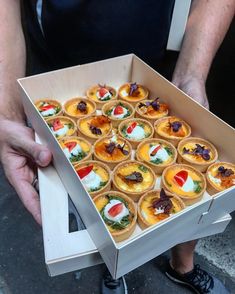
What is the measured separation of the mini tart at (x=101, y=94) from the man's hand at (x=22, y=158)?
0.36 m

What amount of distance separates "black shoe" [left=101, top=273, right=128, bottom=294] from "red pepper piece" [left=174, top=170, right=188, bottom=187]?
2.72 ft

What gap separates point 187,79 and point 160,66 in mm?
327

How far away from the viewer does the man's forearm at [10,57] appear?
1425 mm

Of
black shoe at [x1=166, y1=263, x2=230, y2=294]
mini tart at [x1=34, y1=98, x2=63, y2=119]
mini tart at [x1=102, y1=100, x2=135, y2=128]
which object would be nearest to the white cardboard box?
mini tart at [x1=34, y1=98, x2=63, y2=119]

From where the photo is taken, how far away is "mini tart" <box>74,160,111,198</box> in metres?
1.20

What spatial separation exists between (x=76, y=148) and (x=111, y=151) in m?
0.14

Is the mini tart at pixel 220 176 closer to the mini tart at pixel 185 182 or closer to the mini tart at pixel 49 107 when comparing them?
the mini tart at pixel 185 182

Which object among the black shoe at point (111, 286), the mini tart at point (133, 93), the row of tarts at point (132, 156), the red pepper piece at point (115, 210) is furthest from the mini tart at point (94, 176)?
the black shoe at point (111, 286)

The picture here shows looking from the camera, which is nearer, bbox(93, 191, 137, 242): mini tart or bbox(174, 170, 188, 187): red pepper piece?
bbox(93, 191, 137, 242): mini tart

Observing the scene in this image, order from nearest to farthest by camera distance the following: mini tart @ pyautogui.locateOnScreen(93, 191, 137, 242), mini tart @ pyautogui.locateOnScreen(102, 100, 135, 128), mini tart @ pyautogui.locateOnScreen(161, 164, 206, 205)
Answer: mini tart @ pyautogui.locateOnScreen(93, 191, 137, 242) < mini tart @ pyautogui.locateOnScreen(161, 164, 206, 205) < mini tart @ pyautogui.locateOnScreen(102, 100, 135, 128)

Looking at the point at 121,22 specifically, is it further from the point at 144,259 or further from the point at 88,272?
the point at 88,272

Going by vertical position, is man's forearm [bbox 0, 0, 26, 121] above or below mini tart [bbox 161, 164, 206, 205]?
above

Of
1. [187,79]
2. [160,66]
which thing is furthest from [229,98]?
[187,79]

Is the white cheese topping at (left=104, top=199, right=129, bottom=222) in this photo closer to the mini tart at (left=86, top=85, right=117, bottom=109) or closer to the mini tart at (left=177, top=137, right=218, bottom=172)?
the mini tart at (left=177, top=137, right=218, bottom=172)
